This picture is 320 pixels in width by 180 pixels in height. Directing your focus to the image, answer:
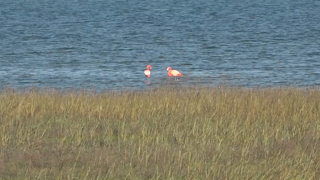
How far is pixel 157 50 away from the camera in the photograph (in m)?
33.4

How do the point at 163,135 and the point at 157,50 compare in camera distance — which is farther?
the point at 157,50

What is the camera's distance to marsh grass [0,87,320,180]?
8.55m

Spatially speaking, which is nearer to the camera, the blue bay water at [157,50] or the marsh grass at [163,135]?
the marsh grass at [163,135]

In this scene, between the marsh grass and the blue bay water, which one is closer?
the marsh grass

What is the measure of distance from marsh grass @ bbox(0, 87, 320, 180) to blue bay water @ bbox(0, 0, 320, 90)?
782cm

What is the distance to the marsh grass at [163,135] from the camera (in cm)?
855

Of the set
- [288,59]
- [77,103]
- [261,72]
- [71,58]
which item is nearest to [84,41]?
[71,58]

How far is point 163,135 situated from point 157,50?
23170 mm

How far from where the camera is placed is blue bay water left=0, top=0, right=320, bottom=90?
24047 mm

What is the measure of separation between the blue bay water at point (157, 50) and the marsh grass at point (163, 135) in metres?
7.82

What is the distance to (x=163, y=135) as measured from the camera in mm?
10375

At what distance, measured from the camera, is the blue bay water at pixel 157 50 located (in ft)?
78.9

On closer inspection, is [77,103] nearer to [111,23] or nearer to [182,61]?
[182,61]

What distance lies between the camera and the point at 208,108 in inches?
501
